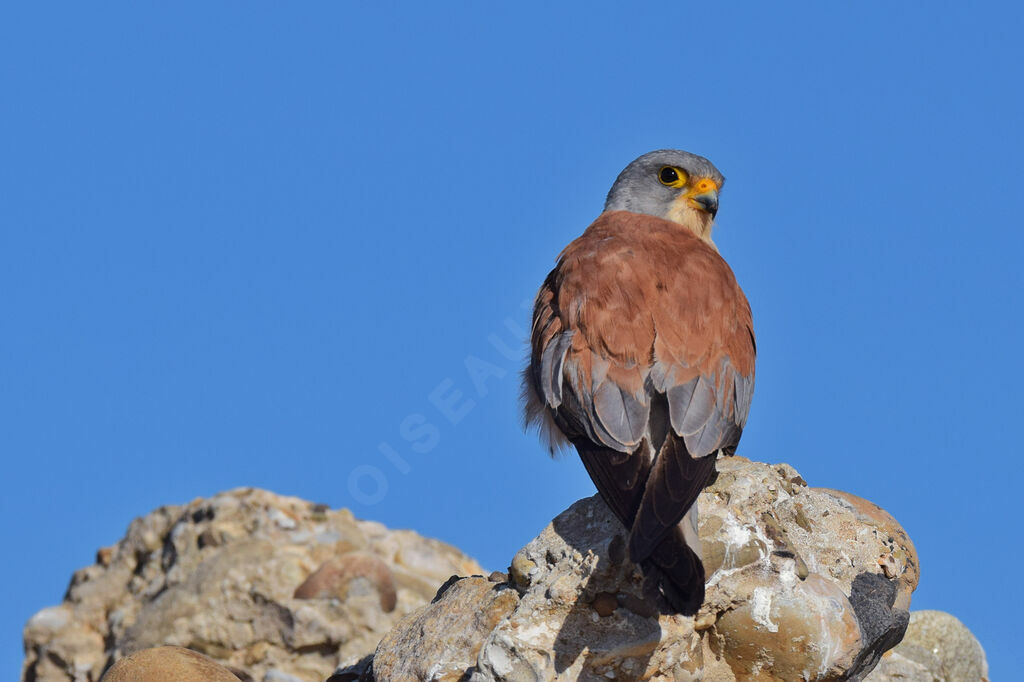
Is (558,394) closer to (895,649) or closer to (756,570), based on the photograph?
(756,570)

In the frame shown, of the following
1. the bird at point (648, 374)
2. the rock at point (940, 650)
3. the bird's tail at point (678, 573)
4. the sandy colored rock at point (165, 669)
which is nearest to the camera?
the bird's tail at point (678, 573)

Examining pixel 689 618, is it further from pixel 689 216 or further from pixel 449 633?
pixel 689 216

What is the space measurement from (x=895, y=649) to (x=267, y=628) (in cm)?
344

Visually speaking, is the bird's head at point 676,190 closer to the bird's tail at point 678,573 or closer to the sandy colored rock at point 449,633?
the sandy colored rock at point 449,633

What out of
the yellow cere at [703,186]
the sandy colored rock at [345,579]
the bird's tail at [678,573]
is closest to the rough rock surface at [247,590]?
the sandy colored rock at [345,579]

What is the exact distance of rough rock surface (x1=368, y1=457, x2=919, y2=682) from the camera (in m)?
4.13

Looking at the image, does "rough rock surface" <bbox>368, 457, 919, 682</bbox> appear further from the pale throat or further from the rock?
the pale throat

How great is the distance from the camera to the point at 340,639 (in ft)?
21.8

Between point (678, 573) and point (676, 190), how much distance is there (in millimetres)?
3335

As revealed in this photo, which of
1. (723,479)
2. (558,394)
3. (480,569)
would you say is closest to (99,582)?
(480,569)

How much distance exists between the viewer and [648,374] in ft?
15.6

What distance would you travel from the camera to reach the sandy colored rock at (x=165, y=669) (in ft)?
15.9

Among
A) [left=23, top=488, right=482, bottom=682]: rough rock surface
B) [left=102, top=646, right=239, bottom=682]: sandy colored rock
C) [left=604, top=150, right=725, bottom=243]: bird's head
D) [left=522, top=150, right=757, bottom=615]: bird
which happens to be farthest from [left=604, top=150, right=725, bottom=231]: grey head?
[left=102, top=646, right=239, bottom=682]: sandy colored rock

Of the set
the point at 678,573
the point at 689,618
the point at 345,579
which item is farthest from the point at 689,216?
the point at 678,573
